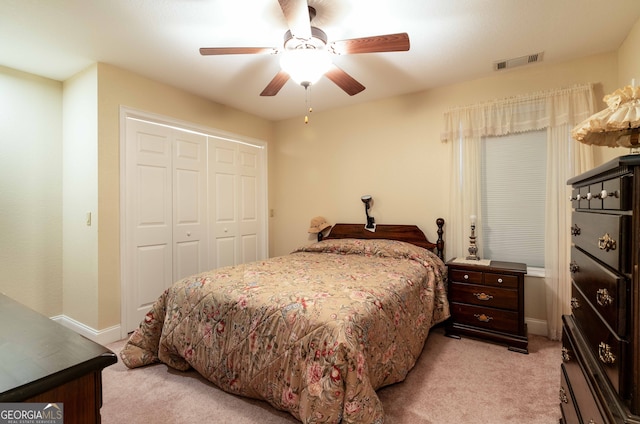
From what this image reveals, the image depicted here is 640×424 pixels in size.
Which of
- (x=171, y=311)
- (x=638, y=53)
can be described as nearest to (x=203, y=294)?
(x=171, y=311)

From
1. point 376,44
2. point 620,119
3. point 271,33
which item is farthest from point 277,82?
point 620,119

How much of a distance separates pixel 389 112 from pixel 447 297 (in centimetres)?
217

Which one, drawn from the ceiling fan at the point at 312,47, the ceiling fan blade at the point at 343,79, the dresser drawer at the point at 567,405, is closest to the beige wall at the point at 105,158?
the ceiling fan blade at the point at 343,79

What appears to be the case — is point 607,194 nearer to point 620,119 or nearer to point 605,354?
point 620,119

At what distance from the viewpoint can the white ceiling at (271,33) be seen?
2.00 m

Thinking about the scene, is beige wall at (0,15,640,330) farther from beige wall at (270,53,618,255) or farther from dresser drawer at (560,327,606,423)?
dresser drawer at (560,327,606,423)

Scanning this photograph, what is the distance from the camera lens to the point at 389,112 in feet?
11.9

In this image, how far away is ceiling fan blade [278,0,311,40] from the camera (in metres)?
1.59

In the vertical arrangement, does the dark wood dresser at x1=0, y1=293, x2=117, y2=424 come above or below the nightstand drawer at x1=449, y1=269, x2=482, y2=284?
above

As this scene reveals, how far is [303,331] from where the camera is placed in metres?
1.59

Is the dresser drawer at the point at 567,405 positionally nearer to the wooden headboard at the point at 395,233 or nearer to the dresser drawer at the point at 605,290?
the dresser drawer at the point at 605,290

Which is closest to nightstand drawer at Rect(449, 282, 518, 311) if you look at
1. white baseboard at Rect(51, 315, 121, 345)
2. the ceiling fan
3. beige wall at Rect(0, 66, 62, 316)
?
the ceiling fan

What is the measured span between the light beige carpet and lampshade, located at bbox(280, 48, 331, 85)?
82.4 inches

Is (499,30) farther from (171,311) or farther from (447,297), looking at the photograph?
(171,311)
